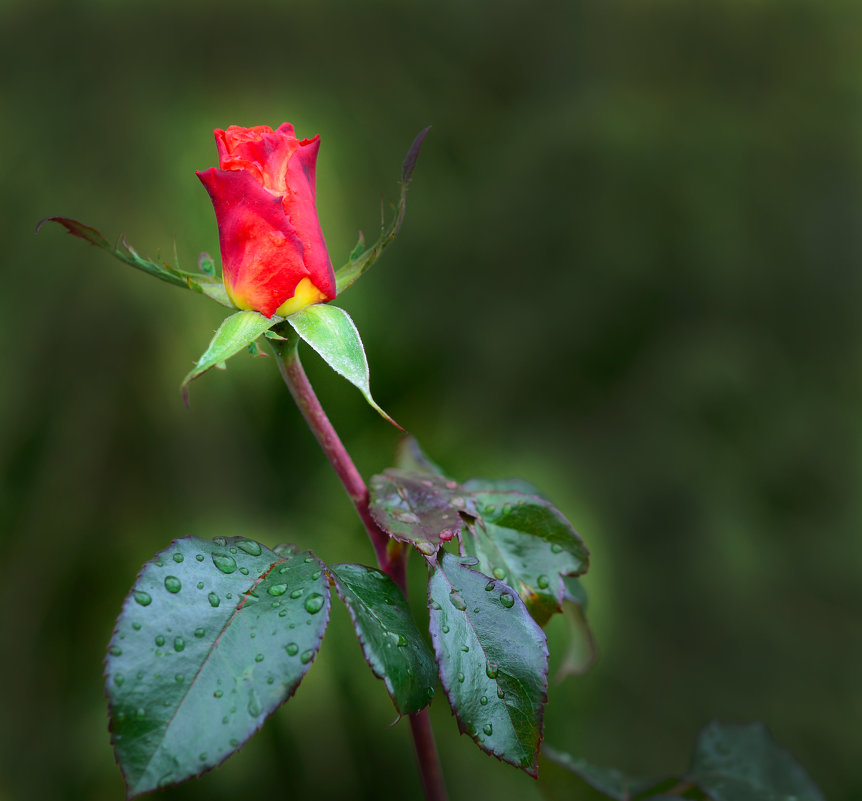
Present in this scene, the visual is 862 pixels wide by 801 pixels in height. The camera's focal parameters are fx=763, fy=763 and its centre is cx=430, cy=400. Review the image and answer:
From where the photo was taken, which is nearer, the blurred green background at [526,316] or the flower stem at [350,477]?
the flower stem at [350,477]

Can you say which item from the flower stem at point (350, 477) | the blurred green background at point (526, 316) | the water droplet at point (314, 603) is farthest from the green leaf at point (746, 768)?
the blurred green background at point (526, 316)

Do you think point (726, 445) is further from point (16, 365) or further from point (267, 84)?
point (16, 365)

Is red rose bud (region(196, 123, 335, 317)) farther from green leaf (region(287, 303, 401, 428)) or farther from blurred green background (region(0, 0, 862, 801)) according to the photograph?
blurred green background (region(0, 0, 862, 801))

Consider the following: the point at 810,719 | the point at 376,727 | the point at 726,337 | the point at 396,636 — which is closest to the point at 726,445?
the point at 726,337

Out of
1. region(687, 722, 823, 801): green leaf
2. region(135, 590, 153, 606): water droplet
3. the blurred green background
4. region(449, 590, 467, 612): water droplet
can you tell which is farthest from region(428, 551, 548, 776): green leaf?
the blurred green background

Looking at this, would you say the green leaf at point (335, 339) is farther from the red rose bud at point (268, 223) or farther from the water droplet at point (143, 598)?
the water droplet at point (143, 598)

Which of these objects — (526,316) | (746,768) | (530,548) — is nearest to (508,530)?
(530,548)

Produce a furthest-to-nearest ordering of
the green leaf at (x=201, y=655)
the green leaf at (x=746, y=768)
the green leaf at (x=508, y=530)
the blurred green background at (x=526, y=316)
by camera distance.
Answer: the blurred green background at (x=526, y=316) < the green leaf at (x=746, y=768) < the green leaf at (x=508, y=530) < the green leaf at (x=201, y=655)
